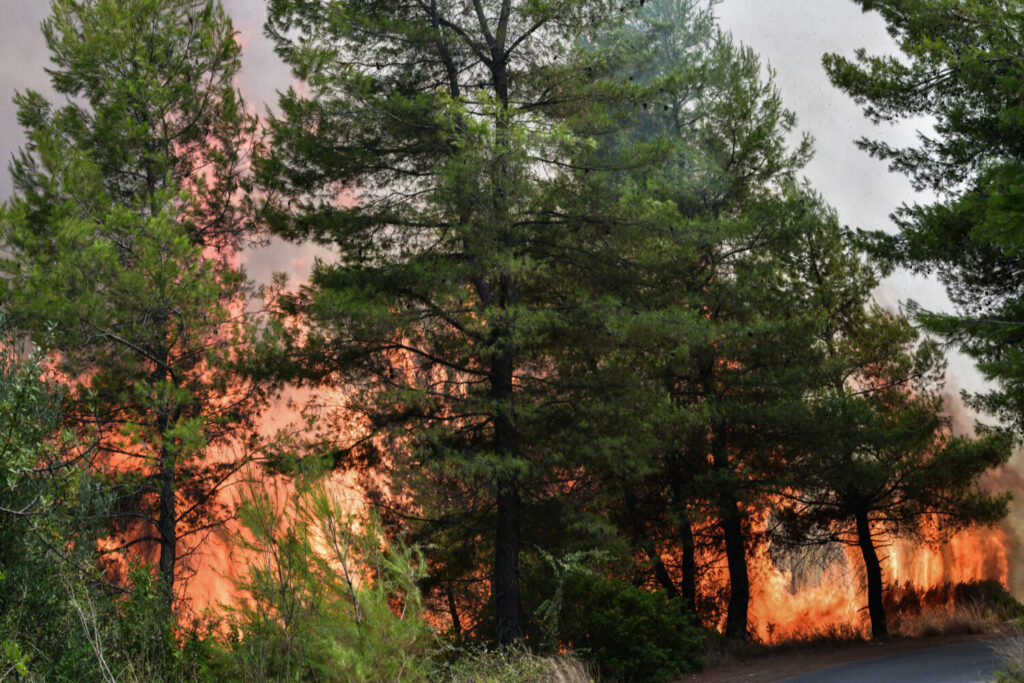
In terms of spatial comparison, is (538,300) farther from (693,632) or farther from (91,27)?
(91,27)

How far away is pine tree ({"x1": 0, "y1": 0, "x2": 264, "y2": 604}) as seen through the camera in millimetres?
10820

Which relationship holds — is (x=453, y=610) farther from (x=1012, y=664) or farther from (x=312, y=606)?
(x=312, y=606)

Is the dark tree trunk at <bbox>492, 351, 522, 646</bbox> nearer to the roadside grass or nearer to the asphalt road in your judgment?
the asphalt road

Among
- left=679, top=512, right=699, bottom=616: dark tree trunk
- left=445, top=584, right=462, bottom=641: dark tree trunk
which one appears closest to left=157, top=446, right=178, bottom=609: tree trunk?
left=445, top=584, right=462, bottom=641: dark tree trunk

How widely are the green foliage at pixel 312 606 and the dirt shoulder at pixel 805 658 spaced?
6.76 metres

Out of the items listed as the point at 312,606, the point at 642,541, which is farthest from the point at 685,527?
the point at 312,606

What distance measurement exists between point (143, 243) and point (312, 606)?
6.77m

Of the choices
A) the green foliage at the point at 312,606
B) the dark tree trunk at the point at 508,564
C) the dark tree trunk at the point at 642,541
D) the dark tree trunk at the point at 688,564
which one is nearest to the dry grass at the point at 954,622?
the dark tree trunk at the point at 688,564

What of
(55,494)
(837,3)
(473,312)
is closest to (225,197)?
(473,312)

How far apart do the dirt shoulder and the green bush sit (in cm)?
43

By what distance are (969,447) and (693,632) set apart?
19.8 feet

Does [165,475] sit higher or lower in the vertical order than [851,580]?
higher

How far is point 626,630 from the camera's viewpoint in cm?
1163

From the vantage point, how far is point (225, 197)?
14039 millimetres
